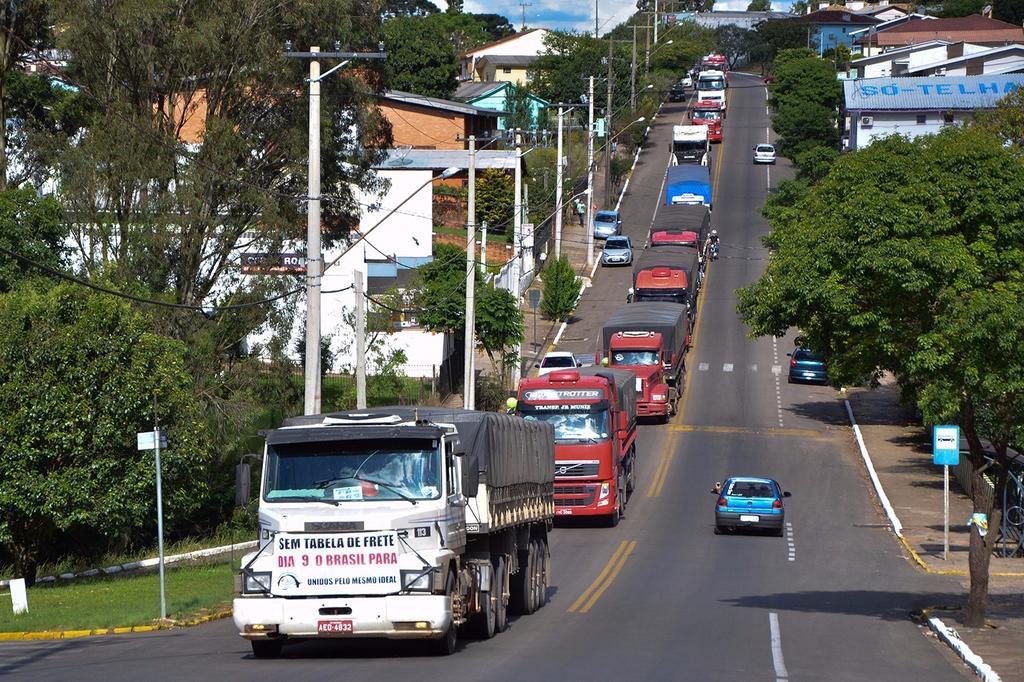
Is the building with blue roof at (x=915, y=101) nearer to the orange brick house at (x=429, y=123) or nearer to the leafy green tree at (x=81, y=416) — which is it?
the orange brick house at (x=429, y=123)

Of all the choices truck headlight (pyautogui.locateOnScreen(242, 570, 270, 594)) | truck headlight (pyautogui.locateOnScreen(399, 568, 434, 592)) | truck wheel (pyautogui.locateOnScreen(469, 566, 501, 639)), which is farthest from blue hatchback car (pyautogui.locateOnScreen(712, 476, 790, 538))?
truck headlight (pyautogui.locateOnScreen(242, 570, 270, 594))

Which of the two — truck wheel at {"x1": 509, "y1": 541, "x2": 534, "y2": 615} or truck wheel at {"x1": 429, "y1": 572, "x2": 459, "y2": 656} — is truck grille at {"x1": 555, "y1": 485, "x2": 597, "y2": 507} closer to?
truck wheel at {"x1": 509, "y1": 541, "x2": 534, "y2": 615}

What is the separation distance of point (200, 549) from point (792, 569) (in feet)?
48.0

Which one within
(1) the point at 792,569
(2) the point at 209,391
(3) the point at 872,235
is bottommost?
(1) the point at 792,569

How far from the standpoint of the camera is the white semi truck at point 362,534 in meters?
15.2

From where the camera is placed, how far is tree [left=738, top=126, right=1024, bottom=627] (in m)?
18.9

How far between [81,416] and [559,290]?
38.9 m

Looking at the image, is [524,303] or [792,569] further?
[524,303]

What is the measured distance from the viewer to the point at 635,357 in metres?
48.9

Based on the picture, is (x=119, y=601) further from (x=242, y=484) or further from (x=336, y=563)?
(x=336, y=563)

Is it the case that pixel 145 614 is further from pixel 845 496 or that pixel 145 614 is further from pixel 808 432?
pixel 808 432

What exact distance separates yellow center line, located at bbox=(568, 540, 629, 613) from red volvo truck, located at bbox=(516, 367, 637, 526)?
6.15 ft

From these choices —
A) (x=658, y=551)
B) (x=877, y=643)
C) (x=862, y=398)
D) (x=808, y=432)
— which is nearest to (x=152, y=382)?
(x=658, y=551)

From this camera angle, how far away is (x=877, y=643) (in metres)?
18.9
